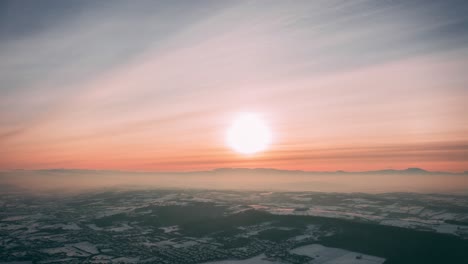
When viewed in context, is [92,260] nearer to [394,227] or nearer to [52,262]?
[52,262]

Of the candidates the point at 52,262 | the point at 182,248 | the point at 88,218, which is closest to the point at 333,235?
the point at 182,248

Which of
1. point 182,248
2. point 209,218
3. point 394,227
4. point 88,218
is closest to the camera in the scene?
point 182,248

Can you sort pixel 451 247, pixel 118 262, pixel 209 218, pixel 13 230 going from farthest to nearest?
pixel 209 218 → pixel 13 230 → pixel 451 247 → pixel 118 262

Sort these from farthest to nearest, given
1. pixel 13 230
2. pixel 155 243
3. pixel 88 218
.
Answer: pixel 88 218
pixel 13 230
pixel 155 243

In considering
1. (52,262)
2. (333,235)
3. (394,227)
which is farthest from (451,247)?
(52,262)

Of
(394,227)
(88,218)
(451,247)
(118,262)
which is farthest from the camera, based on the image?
(88,218)

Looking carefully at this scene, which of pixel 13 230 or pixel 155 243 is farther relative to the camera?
pixel 13 230

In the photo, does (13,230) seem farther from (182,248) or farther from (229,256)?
(229,256)

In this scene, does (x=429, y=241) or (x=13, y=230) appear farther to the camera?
(x=13, y=230)
